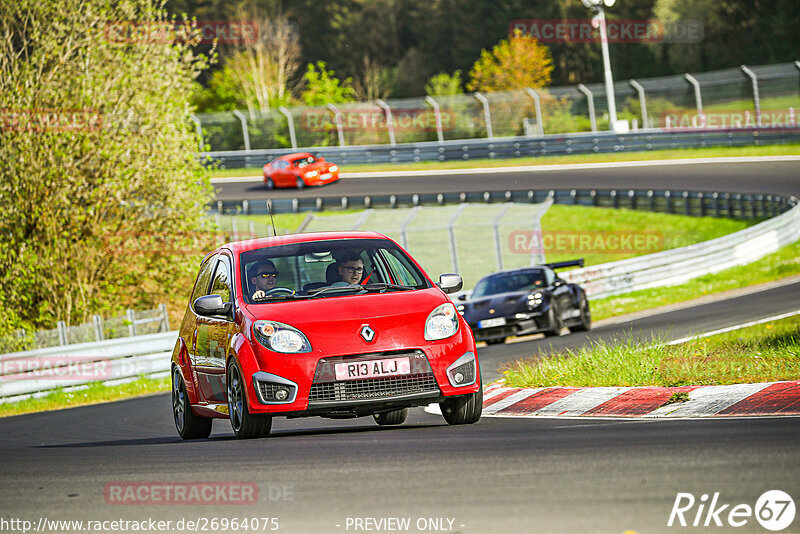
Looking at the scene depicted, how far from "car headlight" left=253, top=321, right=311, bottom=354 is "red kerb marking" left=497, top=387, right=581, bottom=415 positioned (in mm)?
2423

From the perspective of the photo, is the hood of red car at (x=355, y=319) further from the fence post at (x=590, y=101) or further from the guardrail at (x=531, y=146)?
the fence post at (x=590, y=101)

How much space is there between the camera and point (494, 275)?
2073 cm

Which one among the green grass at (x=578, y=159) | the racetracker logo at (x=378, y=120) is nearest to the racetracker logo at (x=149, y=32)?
the green grass at (x=578, y=159)

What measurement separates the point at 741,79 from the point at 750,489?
1674 inches

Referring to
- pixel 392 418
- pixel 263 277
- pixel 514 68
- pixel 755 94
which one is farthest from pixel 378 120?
pixel 263 277

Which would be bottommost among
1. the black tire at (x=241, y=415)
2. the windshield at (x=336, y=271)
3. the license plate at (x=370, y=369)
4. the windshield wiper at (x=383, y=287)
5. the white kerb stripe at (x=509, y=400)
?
the white kerb stripe at (x=509, y=400)

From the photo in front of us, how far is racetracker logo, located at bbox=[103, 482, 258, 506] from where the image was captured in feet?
18.9

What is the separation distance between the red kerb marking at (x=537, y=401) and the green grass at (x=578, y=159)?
29.4 m

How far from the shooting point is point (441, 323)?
8055 mm

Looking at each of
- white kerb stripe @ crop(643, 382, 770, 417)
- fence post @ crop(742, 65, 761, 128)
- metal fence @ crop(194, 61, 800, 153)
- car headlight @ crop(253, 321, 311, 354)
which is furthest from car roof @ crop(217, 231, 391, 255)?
fence post @ crop(742, 65, 761, 128)

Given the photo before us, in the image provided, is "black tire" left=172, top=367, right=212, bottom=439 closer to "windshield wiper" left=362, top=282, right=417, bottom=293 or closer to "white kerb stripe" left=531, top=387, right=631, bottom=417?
"windshield wiper" left=362, top=282, right=417, bottom=293

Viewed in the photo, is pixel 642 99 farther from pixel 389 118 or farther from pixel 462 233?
pixel 462 233

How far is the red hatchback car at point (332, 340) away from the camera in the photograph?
305 inches

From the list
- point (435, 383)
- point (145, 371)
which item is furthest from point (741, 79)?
point (435, 383)
